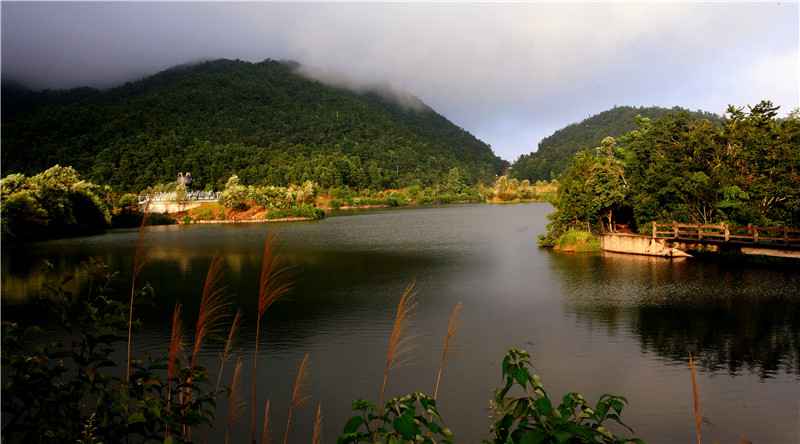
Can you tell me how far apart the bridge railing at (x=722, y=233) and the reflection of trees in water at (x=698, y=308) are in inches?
52.1

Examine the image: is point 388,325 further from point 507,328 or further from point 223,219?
point 223,219

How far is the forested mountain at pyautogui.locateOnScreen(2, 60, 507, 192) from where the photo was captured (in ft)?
270

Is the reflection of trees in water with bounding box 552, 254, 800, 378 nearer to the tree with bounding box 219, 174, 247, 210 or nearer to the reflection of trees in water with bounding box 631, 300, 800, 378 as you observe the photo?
the reflection of trees in water with bounding box 631, 300, 800, 378

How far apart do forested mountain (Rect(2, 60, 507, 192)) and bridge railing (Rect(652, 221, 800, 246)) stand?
7525 centimetres

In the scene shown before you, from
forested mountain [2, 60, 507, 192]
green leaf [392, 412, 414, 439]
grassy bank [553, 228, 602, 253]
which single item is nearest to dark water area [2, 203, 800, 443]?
green leaf [392, 412, 414, 439]

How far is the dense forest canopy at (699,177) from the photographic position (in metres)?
20.6

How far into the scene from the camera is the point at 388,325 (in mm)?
14383

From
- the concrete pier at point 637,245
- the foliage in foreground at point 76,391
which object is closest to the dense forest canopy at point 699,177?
the concrete pier at point 637,245

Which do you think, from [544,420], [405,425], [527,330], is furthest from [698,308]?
[405,425]

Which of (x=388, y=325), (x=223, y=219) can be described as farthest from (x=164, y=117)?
(x=388, y=325)

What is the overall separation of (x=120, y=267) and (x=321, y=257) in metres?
10.6

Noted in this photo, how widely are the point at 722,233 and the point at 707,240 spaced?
5.04 feet

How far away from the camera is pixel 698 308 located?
15180 millimetres

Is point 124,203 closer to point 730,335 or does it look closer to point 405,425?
point 730,335
